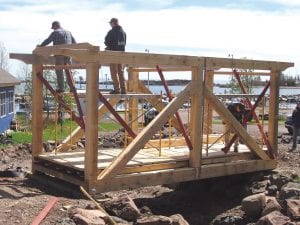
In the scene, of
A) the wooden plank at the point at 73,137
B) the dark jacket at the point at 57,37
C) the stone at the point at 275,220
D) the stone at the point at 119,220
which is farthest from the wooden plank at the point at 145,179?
the dark jacket at the point at 57,37

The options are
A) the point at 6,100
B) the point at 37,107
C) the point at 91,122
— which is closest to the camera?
the point at 91,122

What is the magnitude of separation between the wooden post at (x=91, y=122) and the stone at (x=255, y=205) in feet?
10.7

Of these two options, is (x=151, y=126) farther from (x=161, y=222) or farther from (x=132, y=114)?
(x=132, y=114)

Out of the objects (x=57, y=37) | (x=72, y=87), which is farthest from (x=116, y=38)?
(x=72, y=87)

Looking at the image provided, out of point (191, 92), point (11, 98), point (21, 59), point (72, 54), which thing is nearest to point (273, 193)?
point (191, 92)

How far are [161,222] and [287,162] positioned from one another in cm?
759

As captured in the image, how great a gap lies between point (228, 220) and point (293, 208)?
65.3 inches

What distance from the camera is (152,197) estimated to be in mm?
13500

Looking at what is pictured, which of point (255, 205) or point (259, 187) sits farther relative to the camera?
point (259, 187)

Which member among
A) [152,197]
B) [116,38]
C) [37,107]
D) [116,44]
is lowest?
[152,197]

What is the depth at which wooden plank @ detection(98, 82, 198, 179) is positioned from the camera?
984 centimetres

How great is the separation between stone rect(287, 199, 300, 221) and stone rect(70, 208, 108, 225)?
11.9ft

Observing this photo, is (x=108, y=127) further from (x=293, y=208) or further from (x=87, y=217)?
(x=87, y=217)

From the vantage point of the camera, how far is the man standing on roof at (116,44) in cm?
1145
